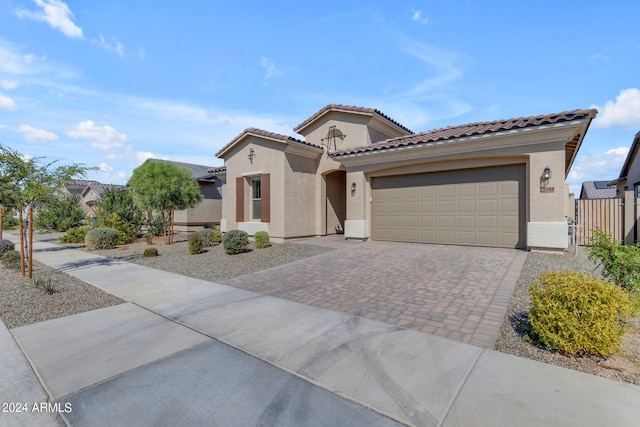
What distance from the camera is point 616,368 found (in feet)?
11.0

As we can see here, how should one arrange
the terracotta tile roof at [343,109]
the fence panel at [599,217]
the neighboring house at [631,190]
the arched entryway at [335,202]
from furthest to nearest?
the arched entryway at [335,202], the terracotta tile roof at [343,109], the fence panel at [599,217], the neighboring house at [631,190]

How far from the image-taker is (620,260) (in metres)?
4.58

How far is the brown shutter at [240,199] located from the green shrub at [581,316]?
13.7 meters

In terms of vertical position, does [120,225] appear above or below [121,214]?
below

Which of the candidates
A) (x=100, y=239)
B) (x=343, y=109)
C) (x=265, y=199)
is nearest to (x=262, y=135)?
(x=265, y=199)

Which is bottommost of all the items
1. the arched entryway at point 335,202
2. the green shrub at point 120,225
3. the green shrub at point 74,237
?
the green shrub at point 74,237

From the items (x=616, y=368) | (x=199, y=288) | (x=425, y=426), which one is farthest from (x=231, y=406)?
(x=199, y=288)

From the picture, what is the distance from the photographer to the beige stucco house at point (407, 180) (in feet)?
30.9

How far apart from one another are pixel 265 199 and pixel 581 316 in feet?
40.6

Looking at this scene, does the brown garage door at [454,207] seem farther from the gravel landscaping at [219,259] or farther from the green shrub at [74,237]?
the green shrub at [74,237]

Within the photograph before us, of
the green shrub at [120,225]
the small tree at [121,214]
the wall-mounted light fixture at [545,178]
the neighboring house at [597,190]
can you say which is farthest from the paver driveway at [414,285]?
the neighboring house at [597,190]

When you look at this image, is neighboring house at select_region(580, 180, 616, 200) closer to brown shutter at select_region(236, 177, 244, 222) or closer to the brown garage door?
the brown garage door

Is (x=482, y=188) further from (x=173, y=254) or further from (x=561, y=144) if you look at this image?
(x=173, y=254)

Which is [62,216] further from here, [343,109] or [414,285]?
[414,285]
